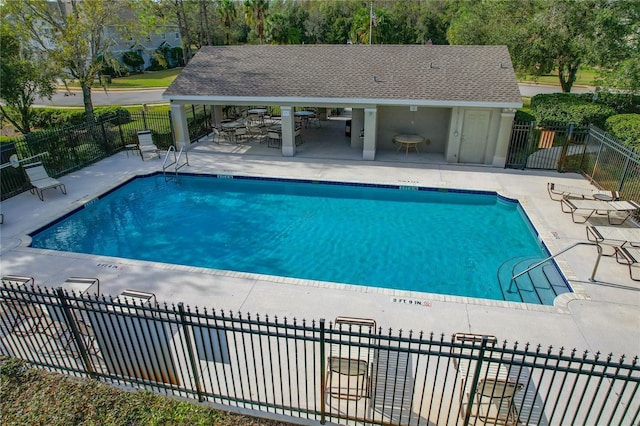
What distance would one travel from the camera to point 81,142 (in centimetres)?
1625

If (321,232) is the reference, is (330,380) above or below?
above

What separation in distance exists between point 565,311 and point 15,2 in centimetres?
2243

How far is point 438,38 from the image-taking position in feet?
180

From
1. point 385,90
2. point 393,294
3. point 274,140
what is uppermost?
point 385,90

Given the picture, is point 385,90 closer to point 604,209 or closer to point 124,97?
point 604,209

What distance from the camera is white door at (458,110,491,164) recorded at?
1583cm

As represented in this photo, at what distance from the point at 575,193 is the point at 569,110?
6.95 metres

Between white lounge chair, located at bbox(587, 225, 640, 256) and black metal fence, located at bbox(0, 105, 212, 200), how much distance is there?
669 inches

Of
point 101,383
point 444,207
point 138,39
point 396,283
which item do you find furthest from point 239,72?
point 101,383

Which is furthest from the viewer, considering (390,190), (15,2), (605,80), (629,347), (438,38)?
(438,38)

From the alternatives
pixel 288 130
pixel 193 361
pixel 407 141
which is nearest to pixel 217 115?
pixel 288 130

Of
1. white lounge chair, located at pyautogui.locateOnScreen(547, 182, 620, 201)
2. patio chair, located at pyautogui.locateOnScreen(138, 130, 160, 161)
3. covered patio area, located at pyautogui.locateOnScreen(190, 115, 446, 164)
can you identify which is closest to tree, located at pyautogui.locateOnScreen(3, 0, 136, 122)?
patio chair, located at pyautogui.locateOnScreen(138, 130, 160, 161)

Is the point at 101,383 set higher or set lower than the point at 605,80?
lower

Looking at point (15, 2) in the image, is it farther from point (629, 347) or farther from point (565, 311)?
point (629, 347)
